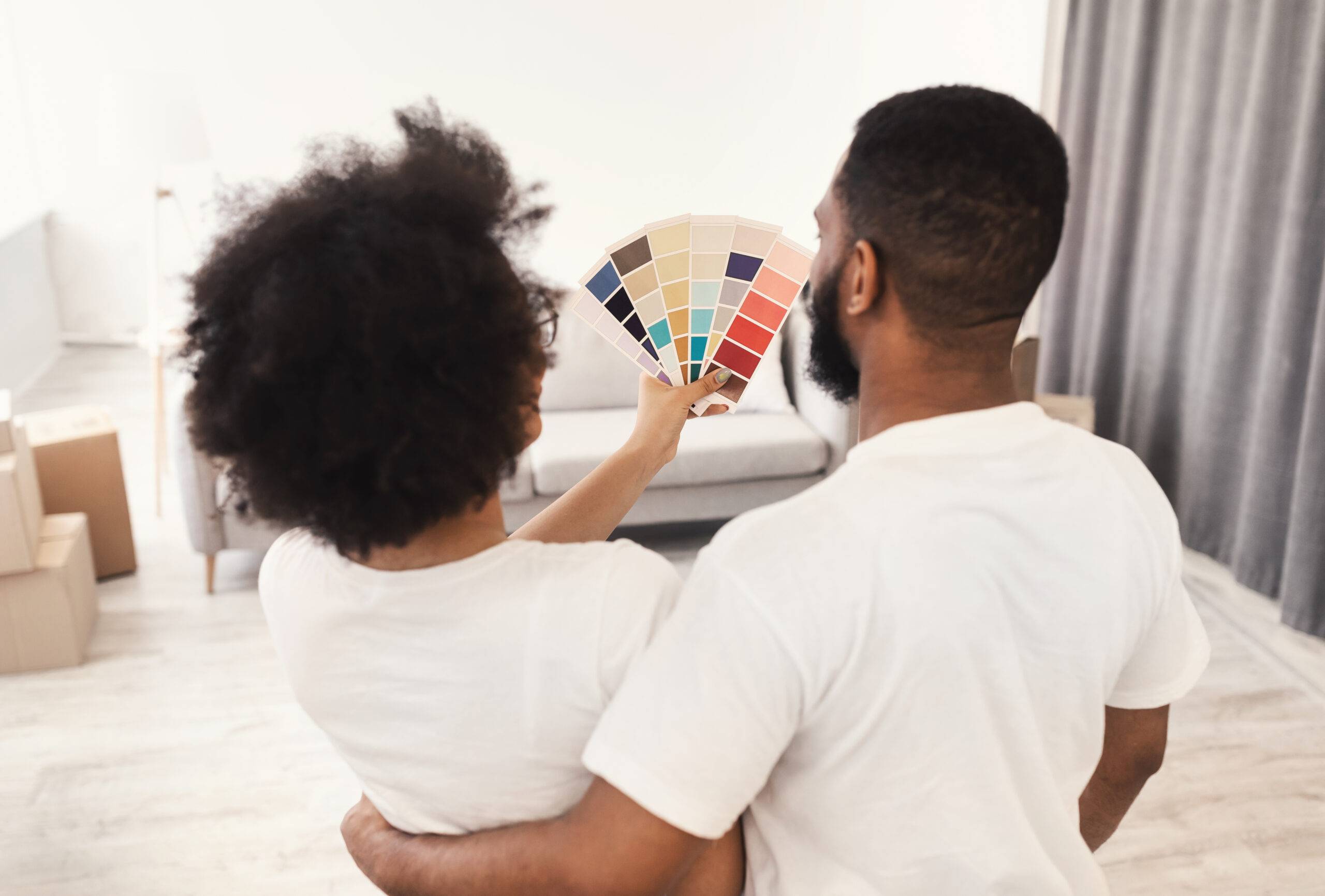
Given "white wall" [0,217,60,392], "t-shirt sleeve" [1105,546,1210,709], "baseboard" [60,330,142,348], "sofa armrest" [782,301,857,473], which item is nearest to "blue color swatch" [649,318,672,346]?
"t-shirt sleeve" [1105,546,1210,709]

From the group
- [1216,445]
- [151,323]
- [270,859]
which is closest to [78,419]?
[151,323]

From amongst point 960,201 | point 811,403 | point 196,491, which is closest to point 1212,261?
point 811,403

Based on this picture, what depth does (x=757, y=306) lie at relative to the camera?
1177 mm

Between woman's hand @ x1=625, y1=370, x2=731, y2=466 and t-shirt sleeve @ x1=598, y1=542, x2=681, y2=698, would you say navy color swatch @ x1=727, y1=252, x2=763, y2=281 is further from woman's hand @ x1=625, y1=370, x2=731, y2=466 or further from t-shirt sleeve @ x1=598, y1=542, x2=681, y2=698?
t-shirt sleeve @ x1=598, y1=542, x2=681, y2=698

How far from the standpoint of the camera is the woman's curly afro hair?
0.75 m

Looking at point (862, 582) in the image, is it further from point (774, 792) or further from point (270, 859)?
point (270, 859)

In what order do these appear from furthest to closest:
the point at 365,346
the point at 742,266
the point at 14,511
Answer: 1. the point at 14,511
2. the point at 742,266
3. the point at 365,346

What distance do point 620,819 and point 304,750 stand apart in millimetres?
1964

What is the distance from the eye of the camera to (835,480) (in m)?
0.84

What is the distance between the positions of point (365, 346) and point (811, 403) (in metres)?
2.94

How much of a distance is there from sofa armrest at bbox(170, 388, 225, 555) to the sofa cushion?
0.99 meters

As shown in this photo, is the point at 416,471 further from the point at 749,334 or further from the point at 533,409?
the point at 749,334

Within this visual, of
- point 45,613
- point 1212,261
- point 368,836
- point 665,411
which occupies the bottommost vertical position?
point 45,613

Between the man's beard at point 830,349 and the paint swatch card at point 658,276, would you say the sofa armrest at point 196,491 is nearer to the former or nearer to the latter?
the paint swatch card at point 658,276
